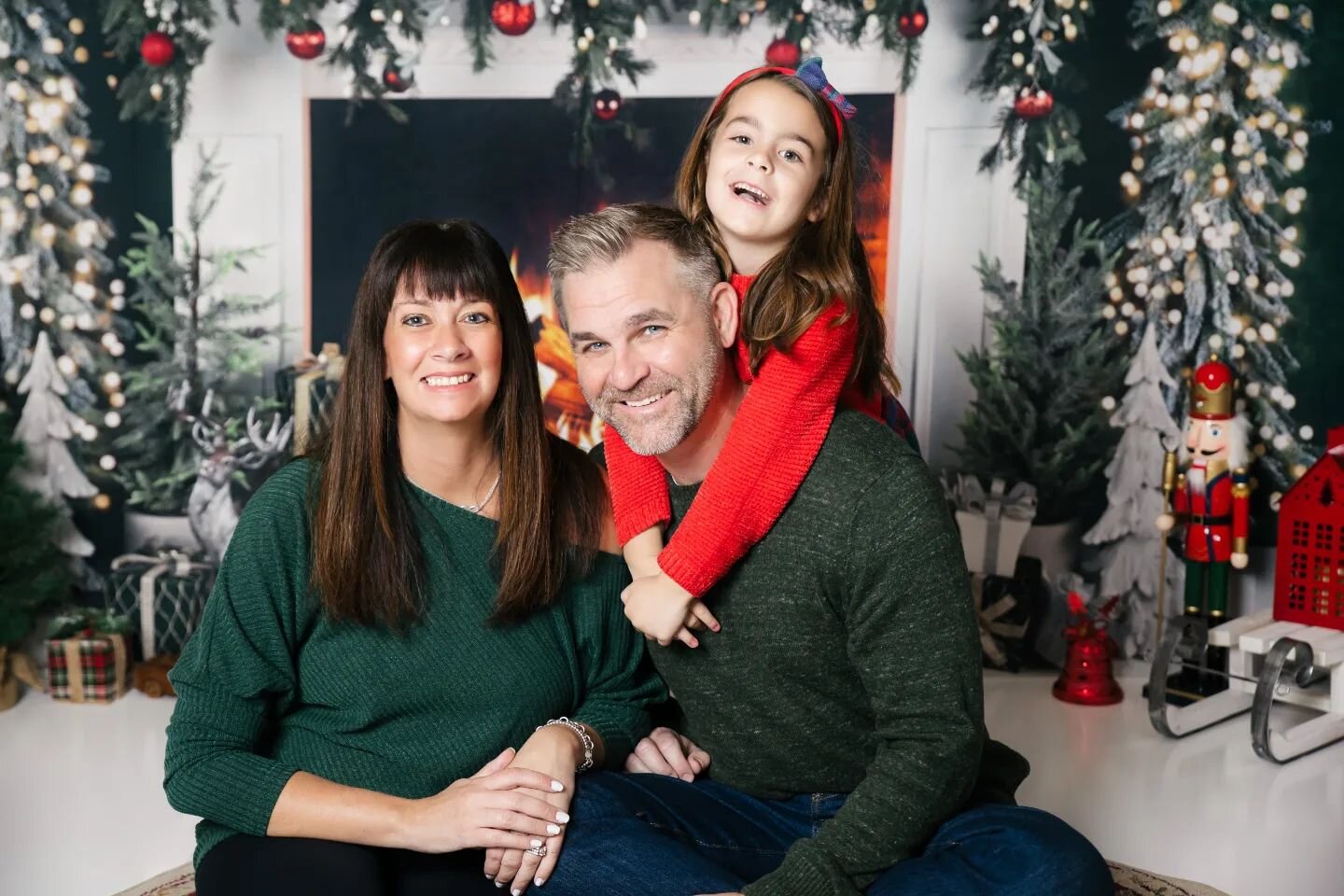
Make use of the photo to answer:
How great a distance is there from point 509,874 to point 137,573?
8.50 feet

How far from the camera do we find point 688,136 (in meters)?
4.09

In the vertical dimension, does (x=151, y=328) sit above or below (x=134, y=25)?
below

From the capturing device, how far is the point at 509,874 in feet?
6.05

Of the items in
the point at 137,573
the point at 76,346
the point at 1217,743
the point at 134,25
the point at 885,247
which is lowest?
the point at 1217,743

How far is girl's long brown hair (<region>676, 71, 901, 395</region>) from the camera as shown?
6.55 ft

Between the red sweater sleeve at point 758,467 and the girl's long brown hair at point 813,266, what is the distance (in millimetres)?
53

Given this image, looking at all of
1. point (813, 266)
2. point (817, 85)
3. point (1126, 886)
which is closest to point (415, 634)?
point (813, 266)

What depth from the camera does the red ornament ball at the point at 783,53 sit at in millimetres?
3926

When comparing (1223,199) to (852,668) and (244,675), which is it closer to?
(852,668)

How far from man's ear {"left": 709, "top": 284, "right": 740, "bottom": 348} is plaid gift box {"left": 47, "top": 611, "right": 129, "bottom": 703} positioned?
2596mm

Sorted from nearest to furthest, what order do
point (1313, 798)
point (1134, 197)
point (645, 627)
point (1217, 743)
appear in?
point (645, 627) → point (1313, 798) → point (1217, 743) → point (1134, 197)

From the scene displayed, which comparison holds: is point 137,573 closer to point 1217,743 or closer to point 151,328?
point 151,328

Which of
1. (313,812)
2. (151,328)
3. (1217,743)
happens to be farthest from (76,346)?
(1217,743)

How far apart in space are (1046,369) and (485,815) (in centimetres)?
268
